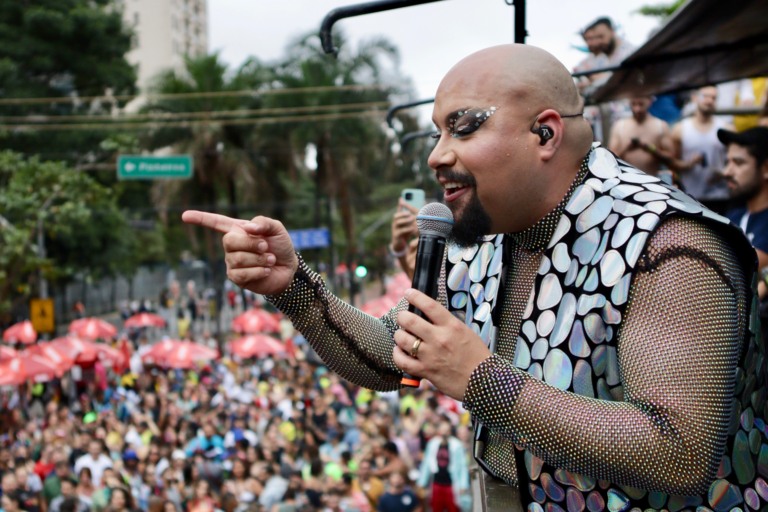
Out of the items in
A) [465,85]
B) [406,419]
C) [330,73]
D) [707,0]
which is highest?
[330,73]

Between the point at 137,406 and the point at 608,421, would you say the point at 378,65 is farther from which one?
the point at 608,421

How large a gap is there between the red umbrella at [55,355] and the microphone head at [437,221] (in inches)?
642

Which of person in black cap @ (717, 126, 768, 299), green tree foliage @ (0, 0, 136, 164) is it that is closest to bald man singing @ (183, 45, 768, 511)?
person in black cap @ (717, 126, 768, 299)

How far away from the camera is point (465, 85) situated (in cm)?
176

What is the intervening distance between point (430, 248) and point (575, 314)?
0.34m

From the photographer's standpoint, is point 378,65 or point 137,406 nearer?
point 137,406

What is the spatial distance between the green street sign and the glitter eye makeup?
668 inches

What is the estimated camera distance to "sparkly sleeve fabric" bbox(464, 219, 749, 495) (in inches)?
57.9

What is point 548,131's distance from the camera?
1726 millimetres

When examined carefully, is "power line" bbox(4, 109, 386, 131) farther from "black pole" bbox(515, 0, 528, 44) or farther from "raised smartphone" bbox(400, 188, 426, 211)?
"black pole" bbox(515, 0, 528, 44)

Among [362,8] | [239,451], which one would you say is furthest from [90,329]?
[362,8]

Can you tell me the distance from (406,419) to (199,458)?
274 cm

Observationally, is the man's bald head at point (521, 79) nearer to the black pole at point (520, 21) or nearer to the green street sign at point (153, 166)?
the black pole at point (520, 21)

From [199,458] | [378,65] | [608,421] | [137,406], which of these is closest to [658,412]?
[608,421]
